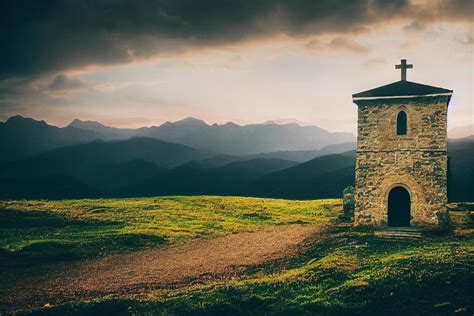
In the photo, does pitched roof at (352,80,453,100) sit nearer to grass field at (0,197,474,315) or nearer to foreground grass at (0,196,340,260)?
grass field at (0,197,474,315)

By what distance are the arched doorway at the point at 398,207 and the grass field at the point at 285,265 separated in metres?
3.05

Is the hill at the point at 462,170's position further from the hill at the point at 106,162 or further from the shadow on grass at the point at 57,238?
the hill at the point at 106,162

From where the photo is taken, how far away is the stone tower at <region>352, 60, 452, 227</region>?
24.2 metres

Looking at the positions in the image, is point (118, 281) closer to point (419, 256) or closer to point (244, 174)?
point (419, 256)

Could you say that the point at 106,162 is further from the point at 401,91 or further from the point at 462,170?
the point at 401,91

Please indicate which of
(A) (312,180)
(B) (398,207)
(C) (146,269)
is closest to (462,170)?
(A) (312,180)

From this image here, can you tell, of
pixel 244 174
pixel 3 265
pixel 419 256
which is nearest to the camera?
pixel 419 256

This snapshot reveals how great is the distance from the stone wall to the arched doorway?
6.11ft

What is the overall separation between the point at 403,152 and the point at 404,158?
1.32 ft

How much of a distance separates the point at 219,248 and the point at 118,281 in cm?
818

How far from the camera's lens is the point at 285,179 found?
4301 inches

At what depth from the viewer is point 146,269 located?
19594 millimetres

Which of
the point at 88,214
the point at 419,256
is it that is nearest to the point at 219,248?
the point at 419,256

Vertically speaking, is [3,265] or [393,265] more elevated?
[393,265]
